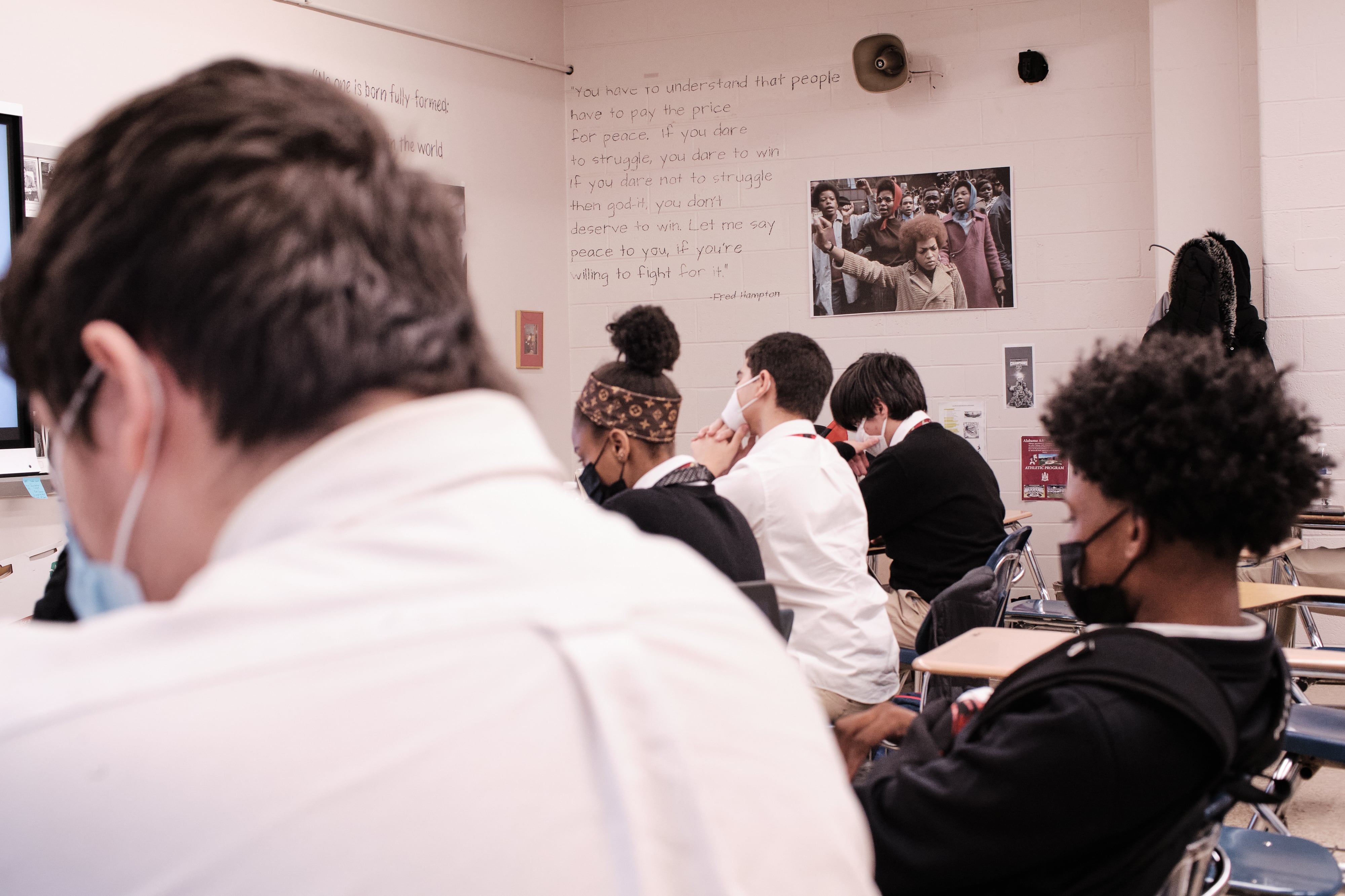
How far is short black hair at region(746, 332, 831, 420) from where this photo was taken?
300 cm

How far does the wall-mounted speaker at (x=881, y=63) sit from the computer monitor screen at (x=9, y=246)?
385cm

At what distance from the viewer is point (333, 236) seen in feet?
1.64

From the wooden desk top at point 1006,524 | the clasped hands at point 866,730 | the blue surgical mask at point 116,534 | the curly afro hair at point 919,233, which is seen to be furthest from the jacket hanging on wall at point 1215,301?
the blue surgical mask at point 116,534

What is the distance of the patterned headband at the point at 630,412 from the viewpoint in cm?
254

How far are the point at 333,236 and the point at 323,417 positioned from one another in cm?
9

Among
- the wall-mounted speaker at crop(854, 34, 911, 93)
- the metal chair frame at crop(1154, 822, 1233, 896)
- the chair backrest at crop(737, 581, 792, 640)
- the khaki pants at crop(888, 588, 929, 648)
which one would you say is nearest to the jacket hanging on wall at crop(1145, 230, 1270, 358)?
the khaki pants at crop(888, 588, 929, 648)

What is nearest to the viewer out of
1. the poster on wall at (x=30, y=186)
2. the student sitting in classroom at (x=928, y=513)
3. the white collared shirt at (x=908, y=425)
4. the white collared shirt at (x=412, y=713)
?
the white collared shirt at (x=412, y=713)

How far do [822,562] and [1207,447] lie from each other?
1.45 meters

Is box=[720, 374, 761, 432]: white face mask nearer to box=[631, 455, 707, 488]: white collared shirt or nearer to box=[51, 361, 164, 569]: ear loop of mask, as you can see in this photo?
box=[631, 455, 707, 488]: white collared shirt

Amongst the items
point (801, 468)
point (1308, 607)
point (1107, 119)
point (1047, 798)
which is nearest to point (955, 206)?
point (1107, 119)

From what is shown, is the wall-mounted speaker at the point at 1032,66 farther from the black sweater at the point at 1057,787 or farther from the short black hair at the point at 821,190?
the black sweater at the point at 1057,787

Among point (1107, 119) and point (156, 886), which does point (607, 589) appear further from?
point (1107, 119)

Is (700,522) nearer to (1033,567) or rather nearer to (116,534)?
(116,534)

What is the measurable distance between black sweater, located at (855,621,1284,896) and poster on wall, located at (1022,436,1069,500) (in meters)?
4.25
